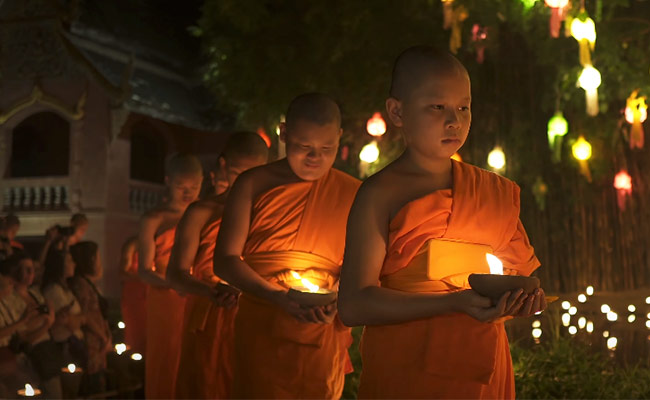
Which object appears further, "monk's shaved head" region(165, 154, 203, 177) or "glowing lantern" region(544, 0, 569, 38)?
"glowing lantern" region(544, 0, 569, 38)

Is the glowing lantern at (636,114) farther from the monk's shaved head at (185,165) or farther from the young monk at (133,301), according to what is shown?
the young monk at (133,301)

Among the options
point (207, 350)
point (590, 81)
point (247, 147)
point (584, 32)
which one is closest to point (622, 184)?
point (590, 81)

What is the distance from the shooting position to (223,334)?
176 inches

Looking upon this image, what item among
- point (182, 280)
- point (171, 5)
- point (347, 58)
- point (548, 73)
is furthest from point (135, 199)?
point (182, 280)

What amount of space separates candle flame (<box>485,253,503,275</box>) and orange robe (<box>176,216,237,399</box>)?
2.36m

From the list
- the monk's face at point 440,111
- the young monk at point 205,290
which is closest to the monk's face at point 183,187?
the young monk at point 205,290

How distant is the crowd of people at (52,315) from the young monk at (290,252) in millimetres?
2613

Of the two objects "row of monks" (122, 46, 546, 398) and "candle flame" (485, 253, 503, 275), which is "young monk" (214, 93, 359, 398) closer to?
"row of monks" (122, 46, 546, 398)

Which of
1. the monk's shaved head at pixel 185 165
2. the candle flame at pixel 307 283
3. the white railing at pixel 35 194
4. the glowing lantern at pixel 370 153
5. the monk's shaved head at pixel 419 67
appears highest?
the white railing at pixel 35 194

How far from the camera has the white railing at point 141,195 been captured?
575 inches

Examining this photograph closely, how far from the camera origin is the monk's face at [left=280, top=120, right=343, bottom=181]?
3463 millimetres

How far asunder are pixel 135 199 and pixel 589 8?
9.23 m

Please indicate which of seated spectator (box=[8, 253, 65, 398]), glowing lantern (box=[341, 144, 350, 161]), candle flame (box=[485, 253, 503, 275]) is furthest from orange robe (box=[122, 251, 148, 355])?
candle flame (box=[485, 253, 503, 275])

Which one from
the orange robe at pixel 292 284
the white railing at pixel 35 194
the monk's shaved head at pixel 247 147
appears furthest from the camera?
the white railing at pixel 35 194
